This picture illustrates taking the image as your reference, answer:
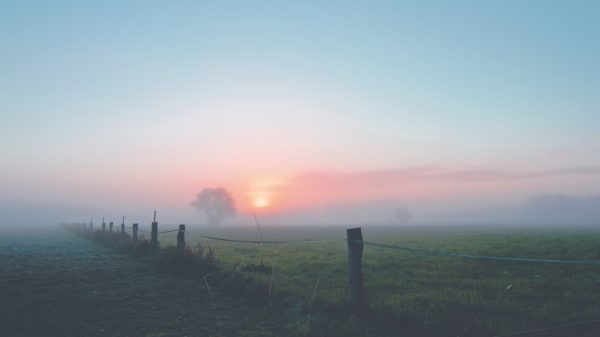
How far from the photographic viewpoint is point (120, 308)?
7637 mm

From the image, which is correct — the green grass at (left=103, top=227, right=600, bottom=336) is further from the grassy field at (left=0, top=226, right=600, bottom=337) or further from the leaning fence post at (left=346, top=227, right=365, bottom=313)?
the leaning fence post at (left=346, top=227, right=365, bottom=313)

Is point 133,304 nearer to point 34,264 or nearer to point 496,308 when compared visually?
point 496,308

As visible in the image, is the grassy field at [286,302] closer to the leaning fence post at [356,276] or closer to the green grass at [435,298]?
the green grass at [435,298]

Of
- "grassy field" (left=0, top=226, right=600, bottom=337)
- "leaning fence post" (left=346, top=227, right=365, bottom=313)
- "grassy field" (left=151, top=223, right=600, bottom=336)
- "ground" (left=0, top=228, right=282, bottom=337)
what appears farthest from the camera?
"leaning fence post" (left=346, top=227, right=365, bottom=313)

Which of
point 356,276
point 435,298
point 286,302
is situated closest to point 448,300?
point 435,298

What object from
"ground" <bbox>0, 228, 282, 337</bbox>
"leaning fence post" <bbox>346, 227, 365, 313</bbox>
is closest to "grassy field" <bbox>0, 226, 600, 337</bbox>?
"ground" <bbox>0, 228, 282, 337</bbox>

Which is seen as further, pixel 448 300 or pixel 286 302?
pixel 448 300

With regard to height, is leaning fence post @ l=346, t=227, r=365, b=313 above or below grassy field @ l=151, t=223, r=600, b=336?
above

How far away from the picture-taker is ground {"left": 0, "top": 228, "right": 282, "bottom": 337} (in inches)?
246

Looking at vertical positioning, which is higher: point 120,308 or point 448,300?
point 120,308

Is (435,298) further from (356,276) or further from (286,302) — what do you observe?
(286,302)

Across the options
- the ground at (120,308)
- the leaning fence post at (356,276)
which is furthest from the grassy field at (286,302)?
the leaning fence post at (356,276)

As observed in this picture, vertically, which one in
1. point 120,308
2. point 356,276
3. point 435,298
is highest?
point 356,276

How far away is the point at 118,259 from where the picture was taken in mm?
15859
